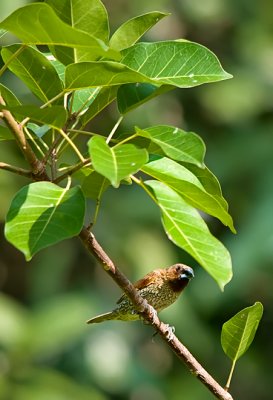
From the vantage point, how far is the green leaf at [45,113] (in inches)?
80.0

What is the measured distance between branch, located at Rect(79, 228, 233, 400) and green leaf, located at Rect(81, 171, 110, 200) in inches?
7.0

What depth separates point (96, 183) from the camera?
2.31 metres

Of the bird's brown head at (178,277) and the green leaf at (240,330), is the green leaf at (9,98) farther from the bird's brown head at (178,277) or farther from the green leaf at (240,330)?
the bird's brown head at (178,277)

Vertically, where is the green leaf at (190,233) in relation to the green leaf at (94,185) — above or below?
below

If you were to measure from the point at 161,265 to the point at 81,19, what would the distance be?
4768 millimetres

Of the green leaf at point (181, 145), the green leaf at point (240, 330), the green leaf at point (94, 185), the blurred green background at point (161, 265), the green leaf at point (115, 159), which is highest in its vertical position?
the green leaf at point (115, 159)

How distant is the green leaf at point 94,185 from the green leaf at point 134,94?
0.19 m

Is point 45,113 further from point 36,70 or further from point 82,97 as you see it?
point 82,97

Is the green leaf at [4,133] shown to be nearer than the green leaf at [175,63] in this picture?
No

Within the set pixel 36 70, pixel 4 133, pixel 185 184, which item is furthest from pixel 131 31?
pixel 185 184

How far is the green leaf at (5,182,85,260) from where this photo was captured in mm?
1896

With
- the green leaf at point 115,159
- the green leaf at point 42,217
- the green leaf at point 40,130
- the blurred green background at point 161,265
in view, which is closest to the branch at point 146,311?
the green leaf at point 42,217

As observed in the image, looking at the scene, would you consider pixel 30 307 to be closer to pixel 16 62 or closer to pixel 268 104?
pixel 268 104

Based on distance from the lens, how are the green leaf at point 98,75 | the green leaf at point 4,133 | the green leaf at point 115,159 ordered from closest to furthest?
the green leaf at point 115,159
the green leaf at point 98,75
the green leaf at point 4,133
